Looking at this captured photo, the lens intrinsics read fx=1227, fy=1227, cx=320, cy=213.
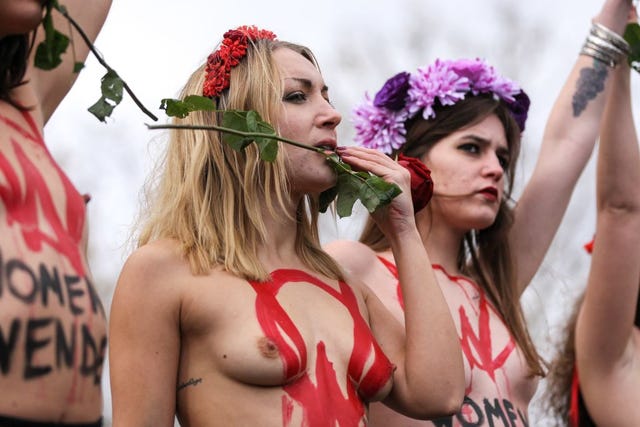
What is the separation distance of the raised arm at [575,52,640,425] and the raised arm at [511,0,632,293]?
0.63 feet

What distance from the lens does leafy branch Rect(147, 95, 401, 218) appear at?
3.08 m

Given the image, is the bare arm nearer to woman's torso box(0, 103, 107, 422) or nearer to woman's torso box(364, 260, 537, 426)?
woman's torso box(0, 103, 107, 422)

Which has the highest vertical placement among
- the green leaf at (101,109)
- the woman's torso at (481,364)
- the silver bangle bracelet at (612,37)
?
the silver bangle bracelet at (612,37)

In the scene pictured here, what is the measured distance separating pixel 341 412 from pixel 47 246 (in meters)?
1.17

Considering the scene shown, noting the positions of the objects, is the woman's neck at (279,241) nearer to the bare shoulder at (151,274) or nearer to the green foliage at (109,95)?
the bare shoulder at (151,274)

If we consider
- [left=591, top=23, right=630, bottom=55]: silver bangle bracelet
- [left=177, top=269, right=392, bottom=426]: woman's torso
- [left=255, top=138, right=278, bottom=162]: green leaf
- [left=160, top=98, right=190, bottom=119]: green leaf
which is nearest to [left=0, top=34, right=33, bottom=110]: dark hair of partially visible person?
[left=160, top=98, right=190, bottom=119]: green leaf

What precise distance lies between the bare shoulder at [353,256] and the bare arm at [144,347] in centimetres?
114

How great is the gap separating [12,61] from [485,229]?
2796mm

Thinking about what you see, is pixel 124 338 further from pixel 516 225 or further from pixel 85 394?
pixel 516 225

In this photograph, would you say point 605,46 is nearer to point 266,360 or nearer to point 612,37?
point 612,37

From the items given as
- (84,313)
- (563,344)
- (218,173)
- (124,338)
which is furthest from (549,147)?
(84,313)

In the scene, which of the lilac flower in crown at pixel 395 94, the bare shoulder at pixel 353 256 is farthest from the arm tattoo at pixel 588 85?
the bare shoulder at pixel 353 256

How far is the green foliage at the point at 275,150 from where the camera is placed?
308 cm

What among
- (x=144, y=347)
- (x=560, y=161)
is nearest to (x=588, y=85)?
(x=560, y=161)
